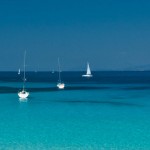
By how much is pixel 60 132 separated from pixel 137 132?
239 inches

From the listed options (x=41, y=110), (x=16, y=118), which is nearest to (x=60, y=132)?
(x=16, y=118)

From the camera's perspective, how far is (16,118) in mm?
39688

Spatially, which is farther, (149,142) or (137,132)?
(137,132)

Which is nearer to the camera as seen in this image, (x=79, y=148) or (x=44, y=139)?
(x=79, y=148)

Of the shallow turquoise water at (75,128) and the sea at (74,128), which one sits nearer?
the sea at (74,128)

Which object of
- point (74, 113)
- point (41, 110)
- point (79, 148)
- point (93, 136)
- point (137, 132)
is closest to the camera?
point (79, 148)

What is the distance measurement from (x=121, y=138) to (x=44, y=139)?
5614 millimetres

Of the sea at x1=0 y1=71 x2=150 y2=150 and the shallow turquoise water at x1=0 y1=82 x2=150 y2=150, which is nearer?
the sea at x1=0 y1=71 x2=150 y2=150

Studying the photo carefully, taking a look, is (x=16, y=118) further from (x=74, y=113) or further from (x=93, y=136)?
(x=93, y=136)

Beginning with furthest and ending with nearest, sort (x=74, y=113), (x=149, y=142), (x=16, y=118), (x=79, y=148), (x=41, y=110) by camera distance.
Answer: (x=41, y=110) < (x=74, y=113) < (x=16, y=118) < (x=149, y=142) < (x=79, y=148)

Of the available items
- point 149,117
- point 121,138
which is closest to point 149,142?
point 121,138

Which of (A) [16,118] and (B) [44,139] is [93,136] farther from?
(A) [16,118]

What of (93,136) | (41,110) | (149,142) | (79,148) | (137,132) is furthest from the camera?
(41,110)

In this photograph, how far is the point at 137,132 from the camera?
Answer: 31578mm
